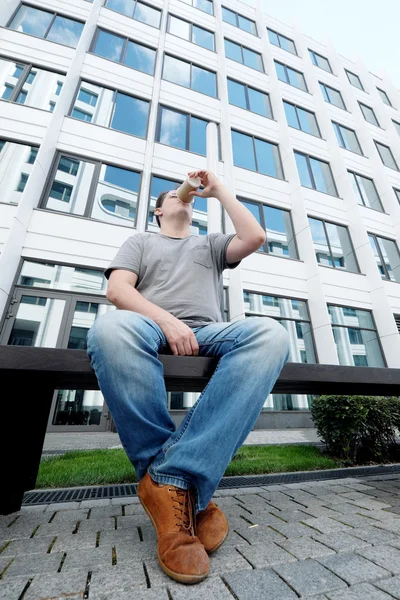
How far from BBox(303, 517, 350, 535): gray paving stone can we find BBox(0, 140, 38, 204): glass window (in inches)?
321

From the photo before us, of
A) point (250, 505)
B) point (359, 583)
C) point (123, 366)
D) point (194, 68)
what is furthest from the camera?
point (194, 68)

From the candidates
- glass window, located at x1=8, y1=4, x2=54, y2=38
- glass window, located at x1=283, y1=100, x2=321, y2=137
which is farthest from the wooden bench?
glass window, located at x1=283, y1=100, x2=321, y2=137

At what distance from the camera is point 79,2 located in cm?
986

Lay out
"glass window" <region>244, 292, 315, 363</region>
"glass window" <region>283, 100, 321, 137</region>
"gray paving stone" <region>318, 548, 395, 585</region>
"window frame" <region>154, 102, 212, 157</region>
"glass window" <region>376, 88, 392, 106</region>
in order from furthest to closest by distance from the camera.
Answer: "glass window" <region>376, 88, 392, 106</region> → "glass window" <region>283, 100, 321, 137</region> → "window frame" <region>154, 102, 212, 157</region> → "glass window" <region>244, 292, 315, 363</region> → "gray paving stone" <region>318, 548, 395, 585</region>

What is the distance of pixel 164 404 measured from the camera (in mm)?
1207

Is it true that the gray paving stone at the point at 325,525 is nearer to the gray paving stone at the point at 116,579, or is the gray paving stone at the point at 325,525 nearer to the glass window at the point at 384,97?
the gray paving stone at the point at 116,579

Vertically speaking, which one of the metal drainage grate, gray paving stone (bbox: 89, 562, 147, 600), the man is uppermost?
the man

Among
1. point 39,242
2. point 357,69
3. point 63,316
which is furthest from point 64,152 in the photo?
point 357,69

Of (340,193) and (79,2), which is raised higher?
(79,2)

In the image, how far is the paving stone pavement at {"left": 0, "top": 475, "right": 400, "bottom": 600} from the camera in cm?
88

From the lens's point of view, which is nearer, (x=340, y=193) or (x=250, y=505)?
(x=250, y=505)

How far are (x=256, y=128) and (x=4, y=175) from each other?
9.12 m

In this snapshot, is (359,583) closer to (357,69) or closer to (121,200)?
(121,200)

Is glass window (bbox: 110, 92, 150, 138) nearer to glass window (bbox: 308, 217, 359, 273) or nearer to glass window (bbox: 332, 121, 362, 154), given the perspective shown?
glass window (bbox: 308, 217, 359, 273)
